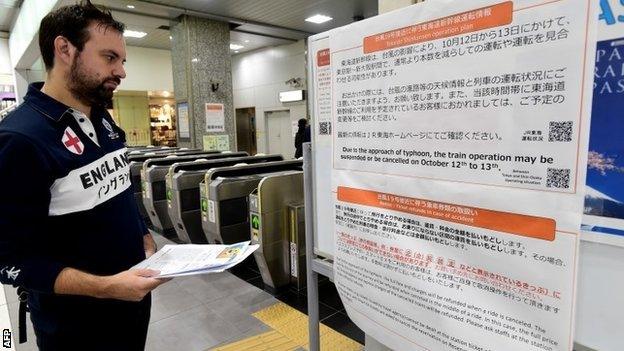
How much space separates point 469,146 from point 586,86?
25 centimetres

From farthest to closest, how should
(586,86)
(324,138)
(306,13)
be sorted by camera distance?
(306,13) < (324,138) < (586,86)

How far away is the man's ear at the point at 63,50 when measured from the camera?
3.99 ft

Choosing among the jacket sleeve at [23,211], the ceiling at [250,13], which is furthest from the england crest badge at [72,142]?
the ceiling at [250,13]

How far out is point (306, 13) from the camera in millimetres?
7367

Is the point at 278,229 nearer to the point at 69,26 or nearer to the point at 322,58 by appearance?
the point at 322,58

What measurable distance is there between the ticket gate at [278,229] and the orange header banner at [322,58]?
1912mm

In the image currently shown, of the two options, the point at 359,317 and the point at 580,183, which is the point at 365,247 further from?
the point at 580,183

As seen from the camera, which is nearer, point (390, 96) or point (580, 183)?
point (580, 183)

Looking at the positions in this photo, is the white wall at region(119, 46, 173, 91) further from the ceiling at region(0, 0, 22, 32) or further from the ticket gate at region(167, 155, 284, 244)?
the ticket gate at region(167, 155, 284, 244)

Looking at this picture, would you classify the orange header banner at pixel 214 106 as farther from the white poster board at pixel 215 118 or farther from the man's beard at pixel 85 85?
the man's beard at pixel 85 85

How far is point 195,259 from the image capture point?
50.7 inches

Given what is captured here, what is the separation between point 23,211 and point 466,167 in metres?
1.21

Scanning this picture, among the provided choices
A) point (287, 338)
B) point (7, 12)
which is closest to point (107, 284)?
point (287, 338)

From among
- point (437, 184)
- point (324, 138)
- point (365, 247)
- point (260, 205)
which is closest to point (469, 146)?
point (437, 184)
